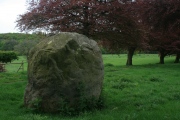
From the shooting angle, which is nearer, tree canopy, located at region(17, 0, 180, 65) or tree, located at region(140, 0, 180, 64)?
tree canopy, located at region(17, 0, 180, 65)

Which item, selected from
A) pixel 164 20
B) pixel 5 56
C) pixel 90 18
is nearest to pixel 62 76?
pixel 90 18

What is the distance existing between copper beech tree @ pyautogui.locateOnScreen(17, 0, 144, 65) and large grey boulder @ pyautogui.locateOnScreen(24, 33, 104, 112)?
375 inches

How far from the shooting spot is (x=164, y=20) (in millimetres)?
24031

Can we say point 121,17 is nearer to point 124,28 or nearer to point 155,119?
point 124,28

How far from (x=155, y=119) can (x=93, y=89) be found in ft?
6.50

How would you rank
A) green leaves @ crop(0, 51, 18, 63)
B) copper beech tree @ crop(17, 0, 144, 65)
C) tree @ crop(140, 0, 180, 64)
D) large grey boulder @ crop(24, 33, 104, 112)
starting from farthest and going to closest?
1. green leaves @ crop(0, 51, 18, 63)
2. tree @ crop(140, 0, 180, 64)
3. copper beech tree @ crop(17, 0, 144, 65)
4. large grey boulder @ crop(24, 33, 104, 112)

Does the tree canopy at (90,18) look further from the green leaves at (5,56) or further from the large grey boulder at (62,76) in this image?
the green leaves at (5,56)

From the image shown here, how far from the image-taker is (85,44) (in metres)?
7.40

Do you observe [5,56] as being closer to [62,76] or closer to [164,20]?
[164,20]

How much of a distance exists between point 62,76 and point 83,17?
35.9 ft

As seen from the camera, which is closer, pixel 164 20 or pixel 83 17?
pixel 83 17

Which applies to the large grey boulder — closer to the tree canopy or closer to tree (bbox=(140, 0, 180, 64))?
the tree canopy

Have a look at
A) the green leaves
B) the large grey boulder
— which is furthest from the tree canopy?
the green leaves

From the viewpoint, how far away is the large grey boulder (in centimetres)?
679
